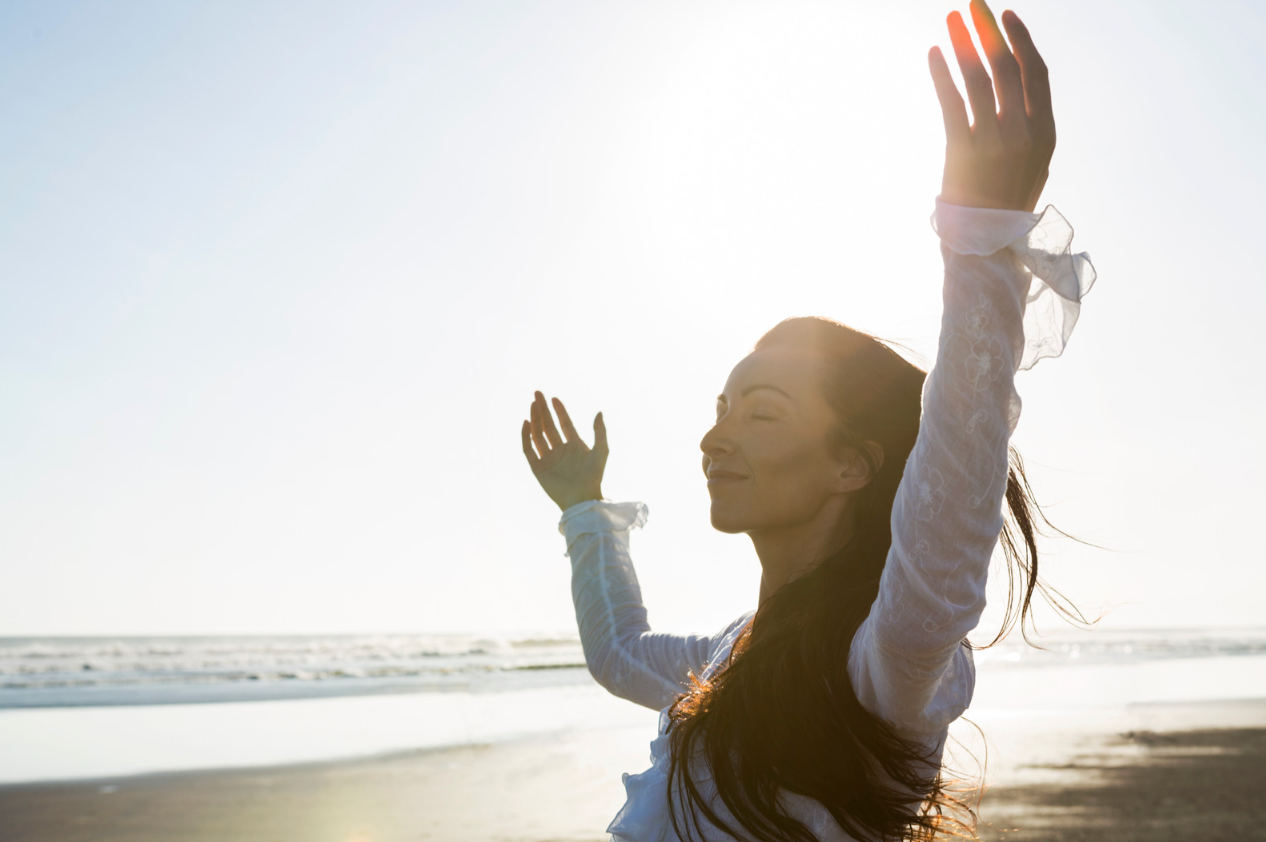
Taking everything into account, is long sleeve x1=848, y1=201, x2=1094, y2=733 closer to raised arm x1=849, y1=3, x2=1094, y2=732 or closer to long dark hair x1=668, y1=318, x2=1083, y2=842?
raised arm x1=849, y1=3, x2=1094, y2=732

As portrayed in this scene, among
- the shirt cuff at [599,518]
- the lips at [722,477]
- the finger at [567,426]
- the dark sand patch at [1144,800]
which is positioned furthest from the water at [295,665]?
the lips at [722,477]

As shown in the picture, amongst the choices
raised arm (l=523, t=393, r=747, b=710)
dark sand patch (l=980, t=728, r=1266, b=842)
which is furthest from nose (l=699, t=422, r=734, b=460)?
dark sand patch (l=980, t=728, r=1266, b=842)

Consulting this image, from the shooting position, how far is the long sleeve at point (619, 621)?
2.41 m

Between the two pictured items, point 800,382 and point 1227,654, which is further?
point 1227,654

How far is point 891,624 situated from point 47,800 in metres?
9.33

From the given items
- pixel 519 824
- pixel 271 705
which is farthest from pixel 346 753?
pixel 271 705

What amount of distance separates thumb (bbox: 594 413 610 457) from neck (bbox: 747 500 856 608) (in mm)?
→ 1017

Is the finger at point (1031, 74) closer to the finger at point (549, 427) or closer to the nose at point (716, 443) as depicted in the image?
the nose at point (716, 443)

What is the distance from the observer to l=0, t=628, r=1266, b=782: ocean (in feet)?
35.0

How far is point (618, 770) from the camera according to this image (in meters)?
9.41

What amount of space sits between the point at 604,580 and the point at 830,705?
4.41ft

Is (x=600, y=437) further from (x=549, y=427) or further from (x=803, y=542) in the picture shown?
(x=803, y=542)

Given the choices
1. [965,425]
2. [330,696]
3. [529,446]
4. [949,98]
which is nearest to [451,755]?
[330,696]

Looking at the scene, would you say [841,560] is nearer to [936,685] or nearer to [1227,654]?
[936,685]
